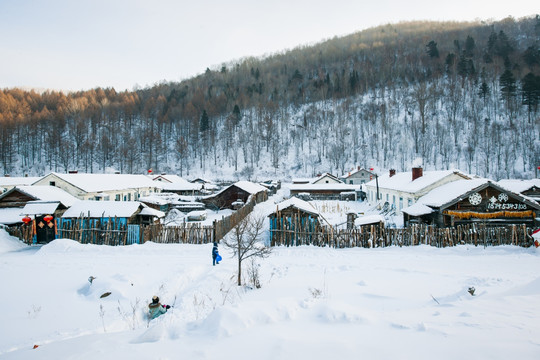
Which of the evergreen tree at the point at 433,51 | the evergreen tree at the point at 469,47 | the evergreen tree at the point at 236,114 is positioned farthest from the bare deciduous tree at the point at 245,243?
the evergreen tree at the point at 469,47

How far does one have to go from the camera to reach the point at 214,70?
501ft

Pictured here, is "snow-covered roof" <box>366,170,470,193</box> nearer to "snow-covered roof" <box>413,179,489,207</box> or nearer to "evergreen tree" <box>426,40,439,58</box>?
"snow-covered roof" <box>413,179,489,207</box>

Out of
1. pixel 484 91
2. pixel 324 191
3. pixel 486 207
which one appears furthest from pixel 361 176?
pixel 484 91

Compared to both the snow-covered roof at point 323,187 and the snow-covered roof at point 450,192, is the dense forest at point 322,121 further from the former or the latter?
the snow-covered roof at point 450,192

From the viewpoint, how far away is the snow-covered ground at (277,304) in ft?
15.2

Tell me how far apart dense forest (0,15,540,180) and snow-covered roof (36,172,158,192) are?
37102mm

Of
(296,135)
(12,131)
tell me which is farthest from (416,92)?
(12,131)

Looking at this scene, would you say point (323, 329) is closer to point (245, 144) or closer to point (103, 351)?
point (103, 351)

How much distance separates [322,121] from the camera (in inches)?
3858

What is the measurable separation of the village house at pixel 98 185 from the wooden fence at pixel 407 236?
26.1m

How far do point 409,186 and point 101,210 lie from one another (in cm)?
2813

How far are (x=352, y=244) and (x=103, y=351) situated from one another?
15.8m

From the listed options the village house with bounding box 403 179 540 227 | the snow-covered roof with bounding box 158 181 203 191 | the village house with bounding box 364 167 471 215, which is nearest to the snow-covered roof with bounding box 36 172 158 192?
the snow-covered roof with bounding box 158 181 203 191

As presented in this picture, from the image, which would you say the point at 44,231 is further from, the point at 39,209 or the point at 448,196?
the point at 448,196
